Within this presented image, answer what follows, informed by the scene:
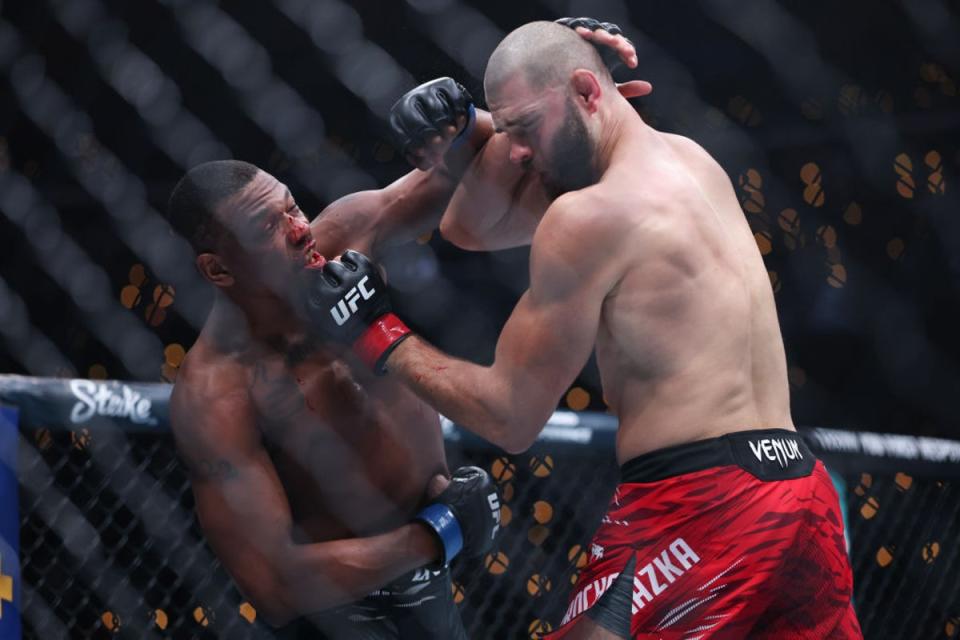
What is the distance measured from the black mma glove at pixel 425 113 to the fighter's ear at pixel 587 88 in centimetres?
32

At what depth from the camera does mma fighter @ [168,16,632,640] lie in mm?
1935

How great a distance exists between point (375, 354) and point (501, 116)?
0.40 metres

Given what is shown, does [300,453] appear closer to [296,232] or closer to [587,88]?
[296,232]

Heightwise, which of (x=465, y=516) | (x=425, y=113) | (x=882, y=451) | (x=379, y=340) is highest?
(x=425, y=113)

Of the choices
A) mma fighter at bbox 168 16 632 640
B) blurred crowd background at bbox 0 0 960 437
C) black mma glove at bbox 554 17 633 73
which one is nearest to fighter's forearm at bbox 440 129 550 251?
mma fighter at bbox 168 16 632 640

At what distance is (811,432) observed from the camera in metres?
2.54

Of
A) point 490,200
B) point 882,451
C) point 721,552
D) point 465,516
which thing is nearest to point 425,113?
point 490,200

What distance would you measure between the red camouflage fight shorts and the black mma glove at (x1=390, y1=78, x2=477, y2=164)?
670 mm

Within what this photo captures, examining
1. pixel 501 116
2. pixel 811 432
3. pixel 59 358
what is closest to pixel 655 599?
pixel 501 116

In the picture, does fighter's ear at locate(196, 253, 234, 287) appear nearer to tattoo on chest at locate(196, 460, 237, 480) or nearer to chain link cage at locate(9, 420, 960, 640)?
tattoo on chest at locate(196, 460, 237, 480)

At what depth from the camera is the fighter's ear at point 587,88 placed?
5.87 feet

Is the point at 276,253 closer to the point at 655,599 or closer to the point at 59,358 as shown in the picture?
the point at 655,599

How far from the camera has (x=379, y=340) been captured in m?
1.80

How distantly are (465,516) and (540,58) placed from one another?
738 mm
